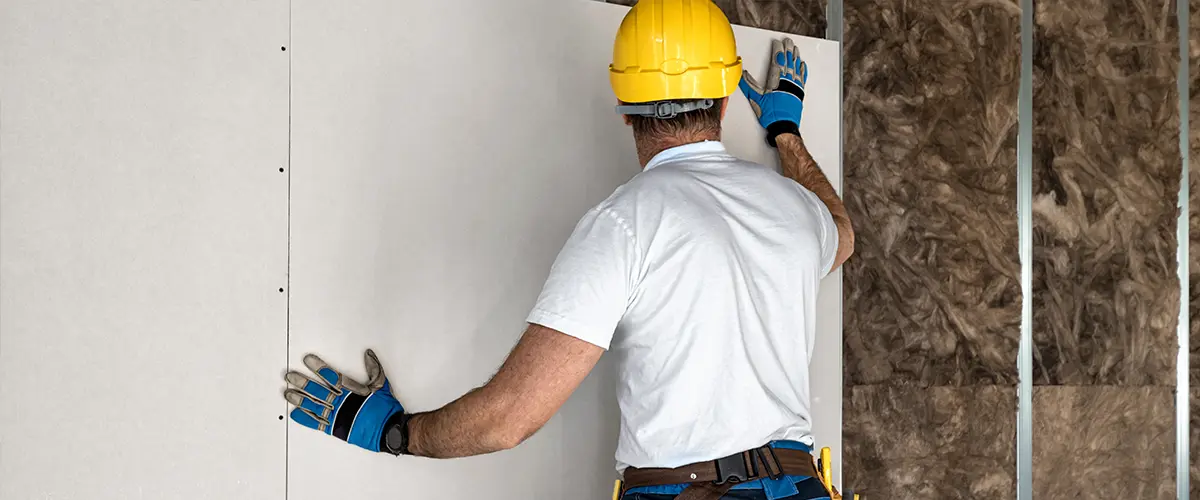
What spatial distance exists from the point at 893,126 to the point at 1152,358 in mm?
1111

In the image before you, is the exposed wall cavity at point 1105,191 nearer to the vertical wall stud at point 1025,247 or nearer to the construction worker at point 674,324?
the vertical wall stud at point 1025,247

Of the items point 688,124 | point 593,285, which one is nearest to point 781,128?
point 688,124

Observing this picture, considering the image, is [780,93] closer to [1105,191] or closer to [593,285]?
[593,285]

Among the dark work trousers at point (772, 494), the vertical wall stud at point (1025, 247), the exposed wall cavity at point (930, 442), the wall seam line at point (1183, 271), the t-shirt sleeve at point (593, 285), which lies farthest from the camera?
the wall seam line at point (1183, 271)

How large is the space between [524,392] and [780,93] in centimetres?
111

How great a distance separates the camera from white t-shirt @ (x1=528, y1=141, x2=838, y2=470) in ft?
5.45

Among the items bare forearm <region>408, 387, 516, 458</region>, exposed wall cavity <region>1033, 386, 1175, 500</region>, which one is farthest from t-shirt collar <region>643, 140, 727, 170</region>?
exposed wall cavity <region>1033, 386, 1175, 500</region>

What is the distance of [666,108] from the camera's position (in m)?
1.86

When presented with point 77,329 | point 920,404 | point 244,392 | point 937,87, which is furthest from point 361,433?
point 937,87

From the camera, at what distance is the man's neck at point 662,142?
6.19 feet

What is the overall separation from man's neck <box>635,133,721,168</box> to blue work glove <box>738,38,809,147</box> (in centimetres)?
55

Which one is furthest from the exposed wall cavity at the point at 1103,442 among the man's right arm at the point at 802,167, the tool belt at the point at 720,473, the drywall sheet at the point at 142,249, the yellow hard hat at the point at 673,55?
the drywall sheet at the point at 142,249

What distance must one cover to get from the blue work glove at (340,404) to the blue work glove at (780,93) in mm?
1089

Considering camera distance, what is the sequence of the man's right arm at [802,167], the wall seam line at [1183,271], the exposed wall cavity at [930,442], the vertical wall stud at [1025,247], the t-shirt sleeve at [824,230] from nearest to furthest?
1. the t-shirt sleeve at [824,230]
2. the man's right arm at [802,167]
3. the exposed wall cavity at [930,442]
4. the vertical wall stud at [1025,247]
5. the wall seam line at [1183,271]
